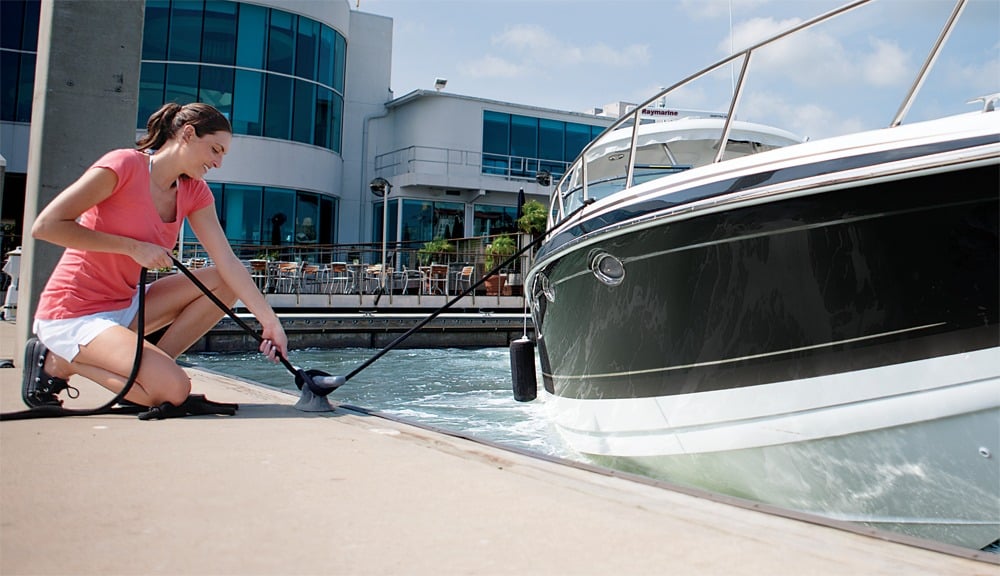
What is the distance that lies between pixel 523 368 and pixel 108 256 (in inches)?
123

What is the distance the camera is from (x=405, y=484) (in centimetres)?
228

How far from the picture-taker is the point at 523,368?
5.57 m

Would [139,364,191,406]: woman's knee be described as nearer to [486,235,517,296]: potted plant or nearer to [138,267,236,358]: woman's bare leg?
[138,267,236,358]: woman's bare leg

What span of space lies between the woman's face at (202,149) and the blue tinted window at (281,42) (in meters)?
19.2

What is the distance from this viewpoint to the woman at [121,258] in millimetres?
2889

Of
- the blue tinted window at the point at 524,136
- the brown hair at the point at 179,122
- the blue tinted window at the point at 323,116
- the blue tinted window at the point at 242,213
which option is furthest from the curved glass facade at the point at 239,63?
the brown hair at the point at 179,122

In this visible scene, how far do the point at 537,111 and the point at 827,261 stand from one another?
863 inches

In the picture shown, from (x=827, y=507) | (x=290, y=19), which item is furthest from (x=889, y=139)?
(x=290, y=19)

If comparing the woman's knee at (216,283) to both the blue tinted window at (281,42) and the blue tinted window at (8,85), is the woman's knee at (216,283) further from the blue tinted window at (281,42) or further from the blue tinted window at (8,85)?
the blue tinted window at (8,85)

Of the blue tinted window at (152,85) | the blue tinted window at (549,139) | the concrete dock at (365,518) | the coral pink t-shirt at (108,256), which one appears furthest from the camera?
the blue tinted window at (549,139)

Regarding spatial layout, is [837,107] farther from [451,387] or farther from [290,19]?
[290,19]

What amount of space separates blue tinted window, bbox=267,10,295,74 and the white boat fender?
17794mm

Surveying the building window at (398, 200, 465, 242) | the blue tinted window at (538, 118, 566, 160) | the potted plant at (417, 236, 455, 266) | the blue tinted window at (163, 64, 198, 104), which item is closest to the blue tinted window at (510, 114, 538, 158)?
the blue tinted window at (538, 118, 566, 160)

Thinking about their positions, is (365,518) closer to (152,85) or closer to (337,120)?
(152,85)
